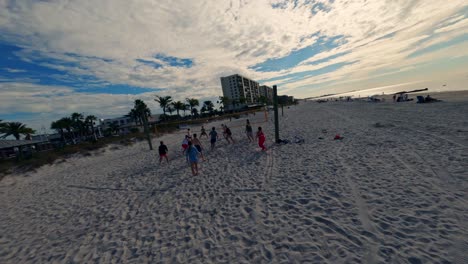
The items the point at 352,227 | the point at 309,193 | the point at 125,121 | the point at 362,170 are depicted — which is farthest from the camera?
the point at 125,121

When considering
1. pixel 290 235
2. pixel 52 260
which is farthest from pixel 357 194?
pixel 52 260

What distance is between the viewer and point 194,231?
3.63 meters

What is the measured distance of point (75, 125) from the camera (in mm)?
39000

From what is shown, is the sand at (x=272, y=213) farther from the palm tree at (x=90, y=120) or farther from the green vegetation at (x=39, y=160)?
the palm tree at (x=90, y=120)

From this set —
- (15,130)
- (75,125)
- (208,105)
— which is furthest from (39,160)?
(208,105)

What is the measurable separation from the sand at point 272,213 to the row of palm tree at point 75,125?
35.2 m

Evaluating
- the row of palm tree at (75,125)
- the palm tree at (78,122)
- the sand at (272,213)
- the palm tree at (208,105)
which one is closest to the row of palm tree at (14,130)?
the row of palm tree at (75,125)

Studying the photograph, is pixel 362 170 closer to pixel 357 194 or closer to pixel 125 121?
pixel 357 194

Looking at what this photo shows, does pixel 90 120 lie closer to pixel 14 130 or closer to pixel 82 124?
pixel 82 124

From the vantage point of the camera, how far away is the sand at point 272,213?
2.83 metres

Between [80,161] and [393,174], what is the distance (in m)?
17.9

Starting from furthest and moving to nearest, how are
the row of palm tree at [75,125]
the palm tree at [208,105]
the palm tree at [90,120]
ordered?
the palm tree at [208,105] → the palm tree at [90,120] → the row of palm tree at [75,125]

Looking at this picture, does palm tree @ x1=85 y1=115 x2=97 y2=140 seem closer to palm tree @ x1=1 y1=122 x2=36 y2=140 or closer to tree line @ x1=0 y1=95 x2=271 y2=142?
tree line @ x1=0 y1=95 x2=271 y2=142

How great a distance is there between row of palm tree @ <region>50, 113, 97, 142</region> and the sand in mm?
35247
